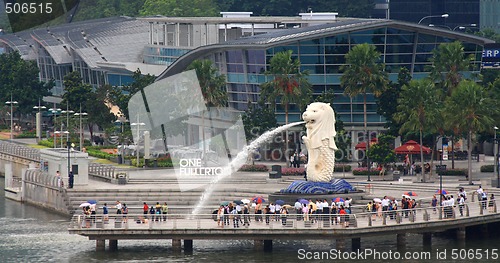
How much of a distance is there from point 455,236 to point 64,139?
67.8m

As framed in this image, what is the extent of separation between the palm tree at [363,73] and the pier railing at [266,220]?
36519 mm

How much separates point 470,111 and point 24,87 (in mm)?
77982

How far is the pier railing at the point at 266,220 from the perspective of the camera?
9712 cm

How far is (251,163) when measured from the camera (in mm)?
138875

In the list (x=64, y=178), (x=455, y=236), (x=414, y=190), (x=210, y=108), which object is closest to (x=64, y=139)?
(x=210, y=108)

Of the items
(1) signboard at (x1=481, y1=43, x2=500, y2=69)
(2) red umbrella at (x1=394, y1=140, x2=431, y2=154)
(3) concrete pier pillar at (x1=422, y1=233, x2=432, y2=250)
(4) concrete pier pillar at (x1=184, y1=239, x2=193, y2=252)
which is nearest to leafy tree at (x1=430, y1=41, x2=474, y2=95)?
(2) red umbrella at (x1=394, y1=140, x2=431, y2=154)

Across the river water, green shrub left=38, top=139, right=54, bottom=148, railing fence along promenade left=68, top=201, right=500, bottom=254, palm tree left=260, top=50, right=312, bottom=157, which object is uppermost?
palm tree left=260, top=50, right=312, bottom=157

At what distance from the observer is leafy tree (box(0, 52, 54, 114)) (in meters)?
186

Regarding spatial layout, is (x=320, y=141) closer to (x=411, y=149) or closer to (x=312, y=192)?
(x=312, y=192)

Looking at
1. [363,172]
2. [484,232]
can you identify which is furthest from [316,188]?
[363,172]

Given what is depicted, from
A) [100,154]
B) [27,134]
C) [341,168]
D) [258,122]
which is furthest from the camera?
[27,134]

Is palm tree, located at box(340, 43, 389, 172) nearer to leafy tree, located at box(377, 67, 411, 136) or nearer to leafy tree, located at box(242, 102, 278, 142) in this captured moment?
leafy tree, located at box(377, 67, 411, 136)

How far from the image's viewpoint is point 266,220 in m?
98.2

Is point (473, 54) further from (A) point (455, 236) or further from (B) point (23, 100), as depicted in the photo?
(B) point (23, 100)
